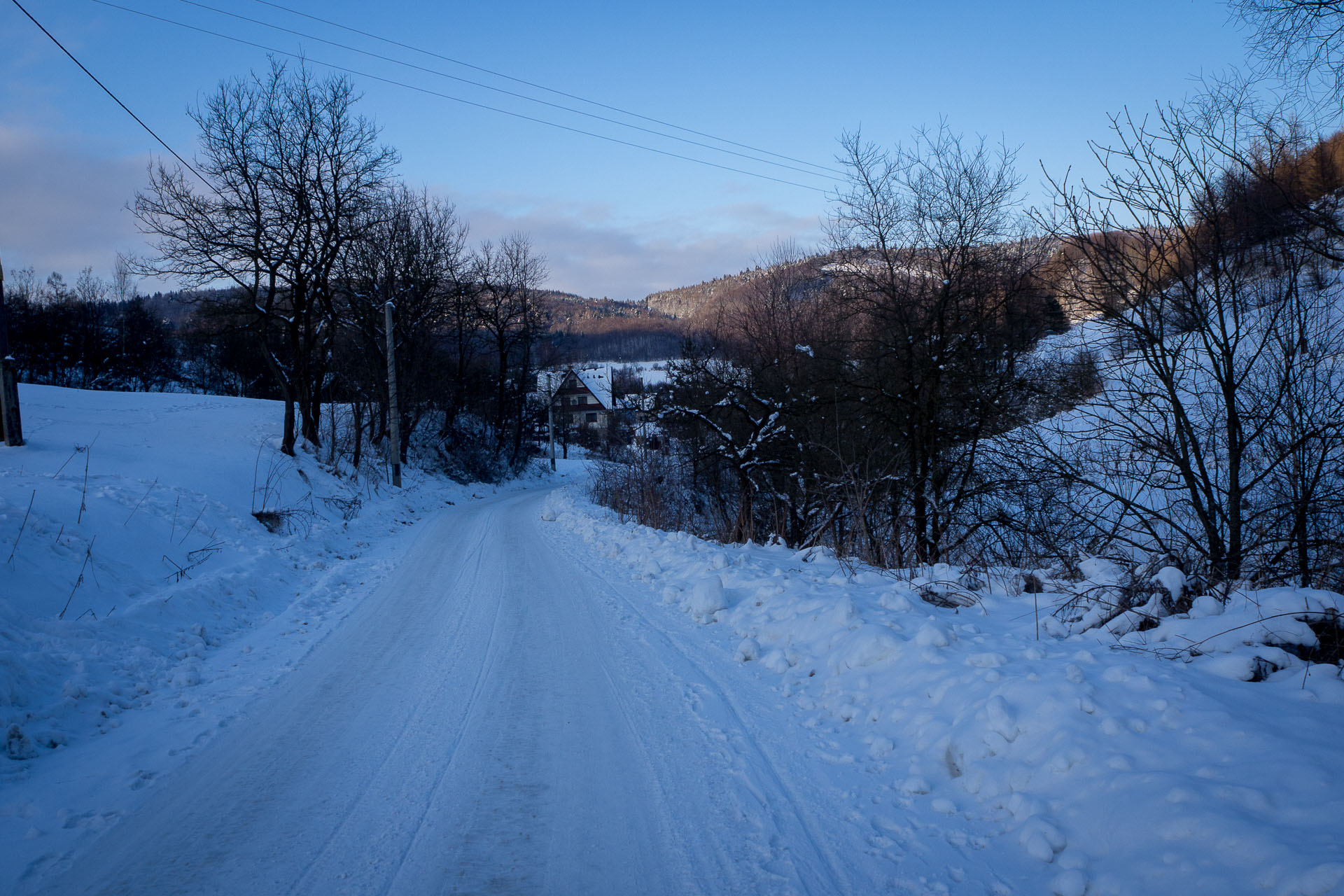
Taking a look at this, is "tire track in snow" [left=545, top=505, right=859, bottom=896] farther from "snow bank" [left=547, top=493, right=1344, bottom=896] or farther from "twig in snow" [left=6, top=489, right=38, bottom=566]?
"twig in snow" [left=6, top=489, right=38, bottom=566]

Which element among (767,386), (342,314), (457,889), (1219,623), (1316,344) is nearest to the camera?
A: (457,889)

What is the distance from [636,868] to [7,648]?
5266 mm

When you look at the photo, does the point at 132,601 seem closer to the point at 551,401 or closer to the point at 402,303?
the point at 402,303

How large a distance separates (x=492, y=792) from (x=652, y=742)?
1.08 m

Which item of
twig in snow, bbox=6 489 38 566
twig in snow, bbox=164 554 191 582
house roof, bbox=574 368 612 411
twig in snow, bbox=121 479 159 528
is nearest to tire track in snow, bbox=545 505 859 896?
twig in snow, bbox=164 554 191 582

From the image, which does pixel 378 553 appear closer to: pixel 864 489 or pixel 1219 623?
pixel 864 489

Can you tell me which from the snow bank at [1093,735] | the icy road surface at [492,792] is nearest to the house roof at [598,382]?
the icy road surface at [492,792]

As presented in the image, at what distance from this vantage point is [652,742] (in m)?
4.29

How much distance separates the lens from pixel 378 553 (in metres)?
12.7

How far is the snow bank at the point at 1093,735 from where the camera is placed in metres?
2.59

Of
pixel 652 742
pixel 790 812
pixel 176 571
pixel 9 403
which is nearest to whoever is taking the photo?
pixel 790 812

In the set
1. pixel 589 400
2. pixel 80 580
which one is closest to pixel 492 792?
pixel 80 580

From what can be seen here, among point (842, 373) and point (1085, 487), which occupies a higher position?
point (842, 373)

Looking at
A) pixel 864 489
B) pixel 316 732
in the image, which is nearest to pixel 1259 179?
pixel 864 489
